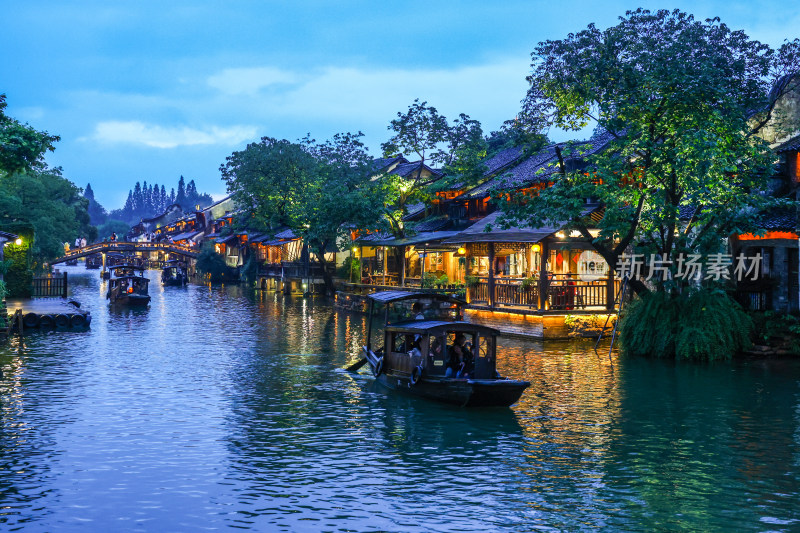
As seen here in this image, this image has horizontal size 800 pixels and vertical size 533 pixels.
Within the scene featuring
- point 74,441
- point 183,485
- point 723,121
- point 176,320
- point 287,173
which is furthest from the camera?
point 287,173

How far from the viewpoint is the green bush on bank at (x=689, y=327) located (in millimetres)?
29375

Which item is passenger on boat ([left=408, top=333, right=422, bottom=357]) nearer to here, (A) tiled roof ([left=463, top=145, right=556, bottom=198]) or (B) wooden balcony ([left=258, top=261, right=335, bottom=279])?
(A) tiled roof ([left=463, top=145, right=556, bottom=198])

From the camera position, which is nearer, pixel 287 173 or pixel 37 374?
pixel 37 374

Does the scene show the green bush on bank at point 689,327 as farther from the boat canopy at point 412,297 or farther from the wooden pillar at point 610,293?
the boat canopy at point 412,297

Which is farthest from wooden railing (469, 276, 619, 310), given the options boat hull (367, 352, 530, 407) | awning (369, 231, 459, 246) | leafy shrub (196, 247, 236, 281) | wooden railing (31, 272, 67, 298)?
leafy shrub (196, 247, 236, 281)

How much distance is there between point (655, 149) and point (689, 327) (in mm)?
6986

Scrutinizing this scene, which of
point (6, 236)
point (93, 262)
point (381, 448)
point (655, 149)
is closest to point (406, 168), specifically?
point (6, 236)

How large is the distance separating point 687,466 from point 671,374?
12.0 m

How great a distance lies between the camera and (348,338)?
37969 millimetres

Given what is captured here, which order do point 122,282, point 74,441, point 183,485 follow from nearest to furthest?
point 183,485 < point 74,441 < point 122,282

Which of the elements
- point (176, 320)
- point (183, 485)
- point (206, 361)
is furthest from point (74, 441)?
point (176, 320)

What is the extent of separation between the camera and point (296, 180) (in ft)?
225

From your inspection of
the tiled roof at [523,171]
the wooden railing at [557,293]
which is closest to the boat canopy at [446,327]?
the wooden railing at [557,293]

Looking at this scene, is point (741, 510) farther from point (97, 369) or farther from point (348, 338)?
point (348, 338)
